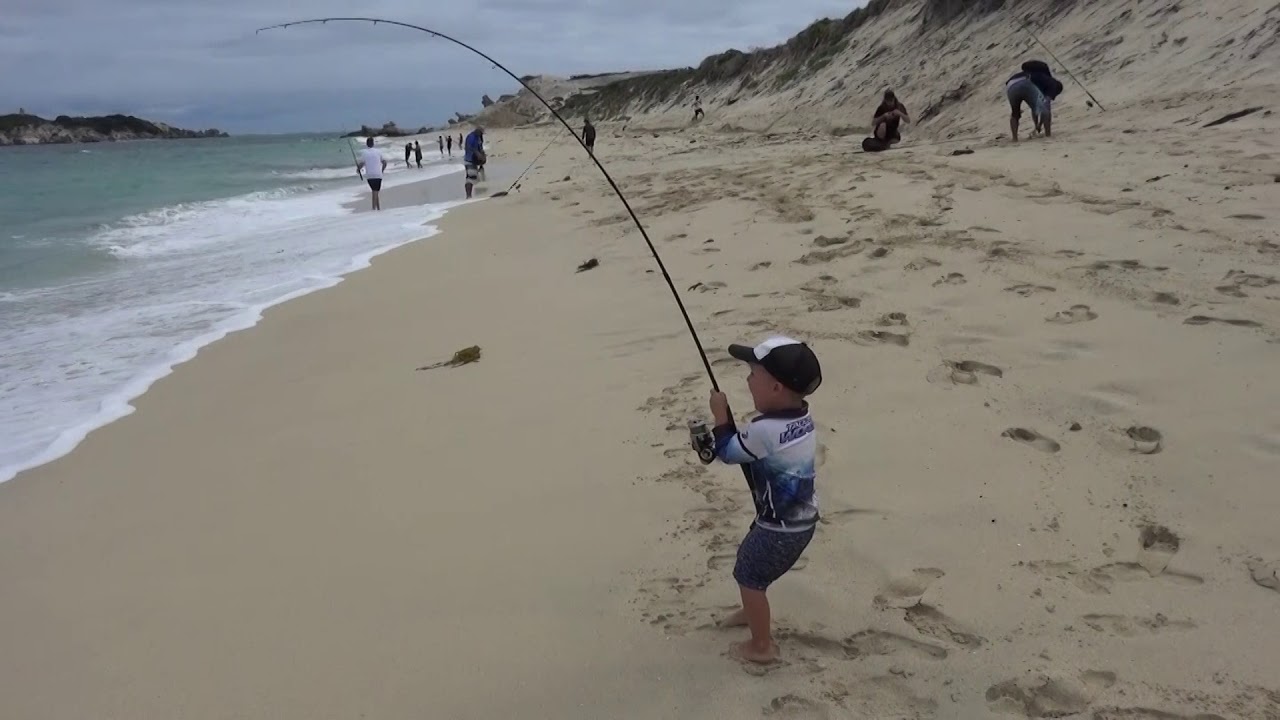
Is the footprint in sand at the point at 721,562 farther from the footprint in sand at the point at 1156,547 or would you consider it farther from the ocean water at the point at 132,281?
the ocean water at the point at 132,281

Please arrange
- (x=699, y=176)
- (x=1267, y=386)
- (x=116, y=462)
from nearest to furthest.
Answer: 1. (x=1267, y=386)
2. (x=116, y=462)
3. (x=699, y=176)

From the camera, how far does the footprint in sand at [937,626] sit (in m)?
2.21

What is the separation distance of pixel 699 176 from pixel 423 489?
7746 millimetres

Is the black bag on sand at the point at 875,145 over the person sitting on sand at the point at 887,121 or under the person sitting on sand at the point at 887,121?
under

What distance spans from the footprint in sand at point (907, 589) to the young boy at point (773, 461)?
1.15 feet

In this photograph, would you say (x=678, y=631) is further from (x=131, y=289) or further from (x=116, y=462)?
(x=131, y=289)

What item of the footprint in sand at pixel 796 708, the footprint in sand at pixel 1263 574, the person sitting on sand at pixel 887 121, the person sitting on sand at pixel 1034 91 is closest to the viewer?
the footprint in sand at pixel 796 708

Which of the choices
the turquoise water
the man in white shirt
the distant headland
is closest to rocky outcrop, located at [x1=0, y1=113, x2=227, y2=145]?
the distant headland

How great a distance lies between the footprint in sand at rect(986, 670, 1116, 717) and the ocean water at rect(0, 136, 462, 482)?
4266mm

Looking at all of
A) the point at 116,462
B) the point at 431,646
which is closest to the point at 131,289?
the point at 116,462

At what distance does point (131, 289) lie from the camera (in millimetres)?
8547

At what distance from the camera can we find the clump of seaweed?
15.8 ft

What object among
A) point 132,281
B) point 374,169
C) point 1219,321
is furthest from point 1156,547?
point 374,169

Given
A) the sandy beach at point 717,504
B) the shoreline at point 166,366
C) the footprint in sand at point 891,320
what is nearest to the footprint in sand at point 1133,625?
the sandy beach at point 717,504
